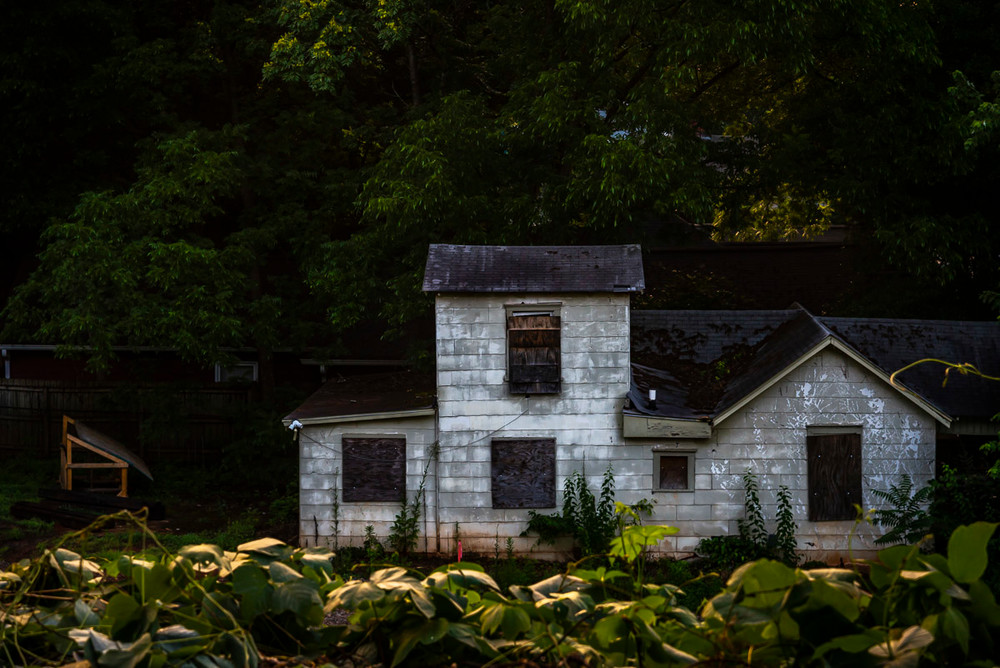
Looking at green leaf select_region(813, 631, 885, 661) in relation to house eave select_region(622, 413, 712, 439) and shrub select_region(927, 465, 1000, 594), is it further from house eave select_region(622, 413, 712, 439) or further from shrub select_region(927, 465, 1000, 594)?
house eave select_region(622, 413, 712, 439)

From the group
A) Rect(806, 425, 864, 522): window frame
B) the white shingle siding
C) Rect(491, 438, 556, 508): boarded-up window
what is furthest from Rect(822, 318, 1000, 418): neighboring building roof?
Rect(491, 438, 556, 508): boarded-up window

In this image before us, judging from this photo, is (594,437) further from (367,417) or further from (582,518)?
(367,417)

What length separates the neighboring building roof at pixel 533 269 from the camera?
54.1 ft

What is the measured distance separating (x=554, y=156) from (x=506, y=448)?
22.7 ft

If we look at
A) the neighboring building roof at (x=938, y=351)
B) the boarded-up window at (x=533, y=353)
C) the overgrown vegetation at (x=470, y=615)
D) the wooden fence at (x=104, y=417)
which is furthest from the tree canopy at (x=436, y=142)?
the overgrown vegetation at (x=470, y=615)

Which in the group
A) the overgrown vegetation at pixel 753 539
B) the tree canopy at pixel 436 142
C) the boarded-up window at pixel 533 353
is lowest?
the overgrown vegetation at pixel 753 539

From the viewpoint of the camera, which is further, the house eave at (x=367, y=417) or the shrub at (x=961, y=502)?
the house eave at (x=367, y=417)

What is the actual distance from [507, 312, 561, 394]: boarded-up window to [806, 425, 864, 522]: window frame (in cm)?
442

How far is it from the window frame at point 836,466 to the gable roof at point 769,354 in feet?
3.80

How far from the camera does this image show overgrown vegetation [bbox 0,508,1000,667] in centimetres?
194

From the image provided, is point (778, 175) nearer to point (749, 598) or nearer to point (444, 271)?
point (444, 271)

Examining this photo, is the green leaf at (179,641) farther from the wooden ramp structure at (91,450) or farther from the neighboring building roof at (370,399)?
the wooden ramp structure at (91,450)

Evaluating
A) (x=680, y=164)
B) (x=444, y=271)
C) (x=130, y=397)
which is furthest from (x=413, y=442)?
(x=130, y=397)

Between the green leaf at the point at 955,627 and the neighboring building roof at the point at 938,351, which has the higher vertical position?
the neighboring building roof at the point at 938,351
